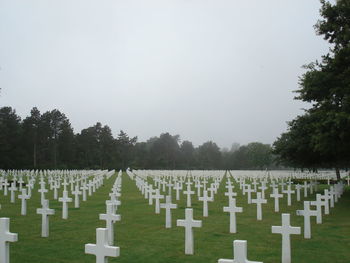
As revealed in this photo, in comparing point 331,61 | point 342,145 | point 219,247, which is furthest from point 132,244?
point 331,61

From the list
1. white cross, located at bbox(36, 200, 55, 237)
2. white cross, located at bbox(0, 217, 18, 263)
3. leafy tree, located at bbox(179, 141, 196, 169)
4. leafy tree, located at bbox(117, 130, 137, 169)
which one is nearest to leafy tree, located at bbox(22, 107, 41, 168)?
leafy tree, located at bbox(117, 130, 137, 169)

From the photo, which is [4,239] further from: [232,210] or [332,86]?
[332,86]

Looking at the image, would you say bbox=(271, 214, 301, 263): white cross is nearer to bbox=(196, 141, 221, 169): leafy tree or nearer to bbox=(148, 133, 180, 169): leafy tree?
bbox=(148, 133, 180, 169): leafy tree

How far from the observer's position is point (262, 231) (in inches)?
412

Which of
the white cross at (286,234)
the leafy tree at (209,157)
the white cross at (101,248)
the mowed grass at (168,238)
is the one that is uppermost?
the leafy tree at (209,157)

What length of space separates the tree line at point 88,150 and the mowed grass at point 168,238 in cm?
5084

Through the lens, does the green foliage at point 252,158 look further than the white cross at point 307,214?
Yes

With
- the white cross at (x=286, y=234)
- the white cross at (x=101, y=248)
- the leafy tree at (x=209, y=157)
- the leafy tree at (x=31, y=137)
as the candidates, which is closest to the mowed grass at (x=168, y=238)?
the white cross at (x=286, y=234)

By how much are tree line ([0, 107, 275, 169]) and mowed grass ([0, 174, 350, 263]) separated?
50841 millimetres

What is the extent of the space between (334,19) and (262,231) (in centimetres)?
994

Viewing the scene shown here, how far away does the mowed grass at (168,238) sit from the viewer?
7605 millimetres

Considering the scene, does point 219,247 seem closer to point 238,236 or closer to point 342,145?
point 238,236

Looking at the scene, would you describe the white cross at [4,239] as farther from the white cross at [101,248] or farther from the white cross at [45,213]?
the white cross at [45,213]

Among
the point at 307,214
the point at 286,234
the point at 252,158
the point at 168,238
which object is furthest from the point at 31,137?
the point at 286,234
